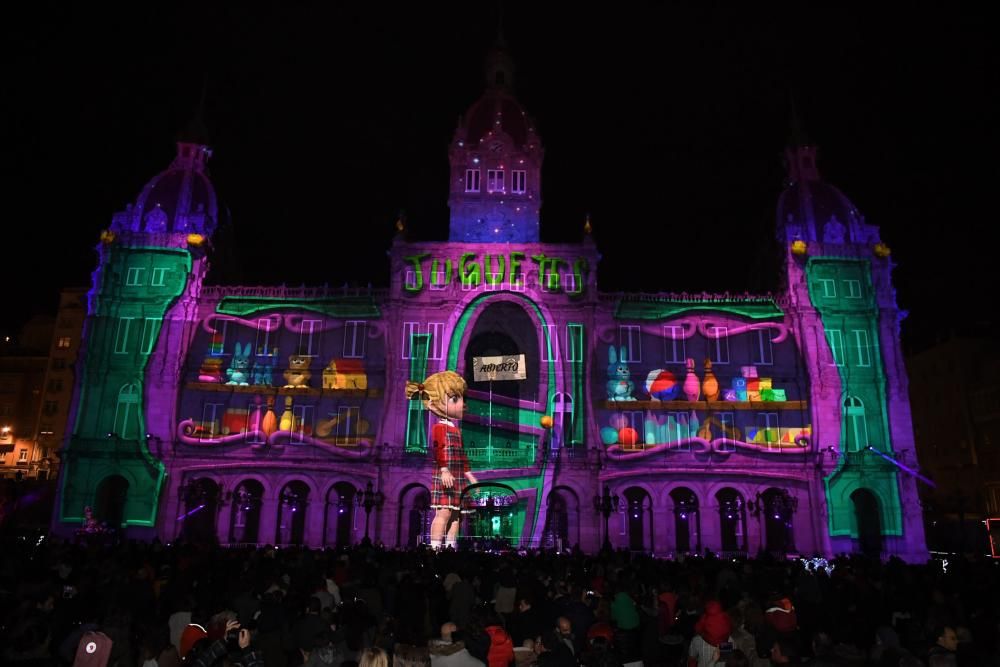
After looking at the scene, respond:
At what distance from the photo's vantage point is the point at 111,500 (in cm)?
5416

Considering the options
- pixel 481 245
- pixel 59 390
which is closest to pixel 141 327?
pixel 481 245

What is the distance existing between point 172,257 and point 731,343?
43.5 meters

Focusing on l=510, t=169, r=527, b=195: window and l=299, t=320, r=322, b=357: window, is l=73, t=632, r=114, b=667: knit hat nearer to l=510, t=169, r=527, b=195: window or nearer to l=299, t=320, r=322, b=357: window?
l=299, t=320, r=322, b=357: window

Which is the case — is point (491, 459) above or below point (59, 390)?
below

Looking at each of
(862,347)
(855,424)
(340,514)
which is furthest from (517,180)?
(855,424)

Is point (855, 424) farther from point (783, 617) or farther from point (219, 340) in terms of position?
point (219, 340)

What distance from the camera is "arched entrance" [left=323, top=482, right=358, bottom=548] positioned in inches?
2105

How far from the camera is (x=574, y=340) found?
2149 inches

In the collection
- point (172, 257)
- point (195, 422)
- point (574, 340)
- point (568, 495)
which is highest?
point (172, 257)

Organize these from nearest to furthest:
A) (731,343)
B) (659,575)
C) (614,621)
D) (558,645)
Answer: (558,645) < (614,621) < (659,575) < (731,343)

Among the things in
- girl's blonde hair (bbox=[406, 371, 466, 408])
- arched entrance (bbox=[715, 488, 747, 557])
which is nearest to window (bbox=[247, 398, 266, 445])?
girl's blonde hair (bbox=[406, 371, 466, 408])

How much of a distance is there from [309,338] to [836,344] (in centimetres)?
3994

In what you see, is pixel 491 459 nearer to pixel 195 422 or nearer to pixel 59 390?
pixel 195 422

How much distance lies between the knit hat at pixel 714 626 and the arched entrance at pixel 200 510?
151ft
